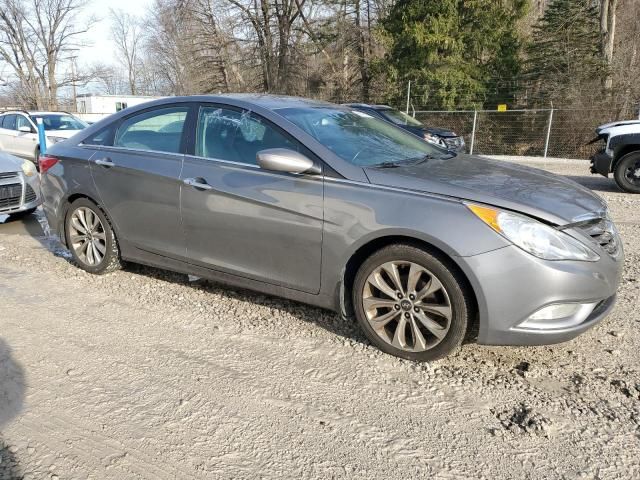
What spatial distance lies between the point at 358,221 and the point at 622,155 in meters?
7.59

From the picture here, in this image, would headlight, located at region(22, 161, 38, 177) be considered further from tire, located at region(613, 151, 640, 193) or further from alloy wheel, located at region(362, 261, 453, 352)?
tire, located at region(613, 151, 640, 193)

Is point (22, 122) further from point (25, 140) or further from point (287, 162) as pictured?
point (287, 162)

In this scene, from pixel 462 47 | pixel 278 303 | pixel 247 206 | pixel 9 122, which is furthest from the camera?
pixel 462 47

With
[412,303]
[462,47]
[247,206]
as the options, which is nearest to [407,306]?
[412,303]

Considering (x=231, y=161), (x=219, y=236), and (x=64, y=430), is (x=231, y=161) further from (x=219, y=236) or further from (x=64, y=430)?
Answer: (x=64, y=430)

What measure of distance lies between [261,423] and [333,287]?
1.01 metres

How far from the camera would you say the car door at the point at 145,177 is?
4.00 m

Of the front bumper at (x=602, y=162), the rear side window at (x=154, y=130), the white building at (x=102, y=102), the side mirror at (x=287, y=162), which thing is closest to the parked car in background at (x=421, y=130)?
the front bumper at (x=602, y=162)

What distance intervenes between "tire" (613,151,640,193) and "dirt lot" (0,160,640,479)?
5710 mm

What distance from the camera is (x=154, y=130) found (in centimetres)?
427

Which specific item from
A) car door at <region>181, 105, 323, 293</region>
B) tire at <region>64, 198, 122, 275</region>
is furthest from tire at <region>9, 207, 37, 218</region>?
car door at <region>181, 105, 323, 293</region>

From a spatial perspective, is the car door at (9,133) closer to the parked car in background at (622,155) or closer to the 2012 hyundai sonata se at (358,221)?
the 2012 hyundai sonata se at (358,221)

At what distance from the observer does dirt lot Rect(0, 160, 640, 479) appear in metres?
2.32

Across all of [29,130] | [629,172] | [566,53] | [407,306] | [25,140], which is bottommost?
[407,306]
